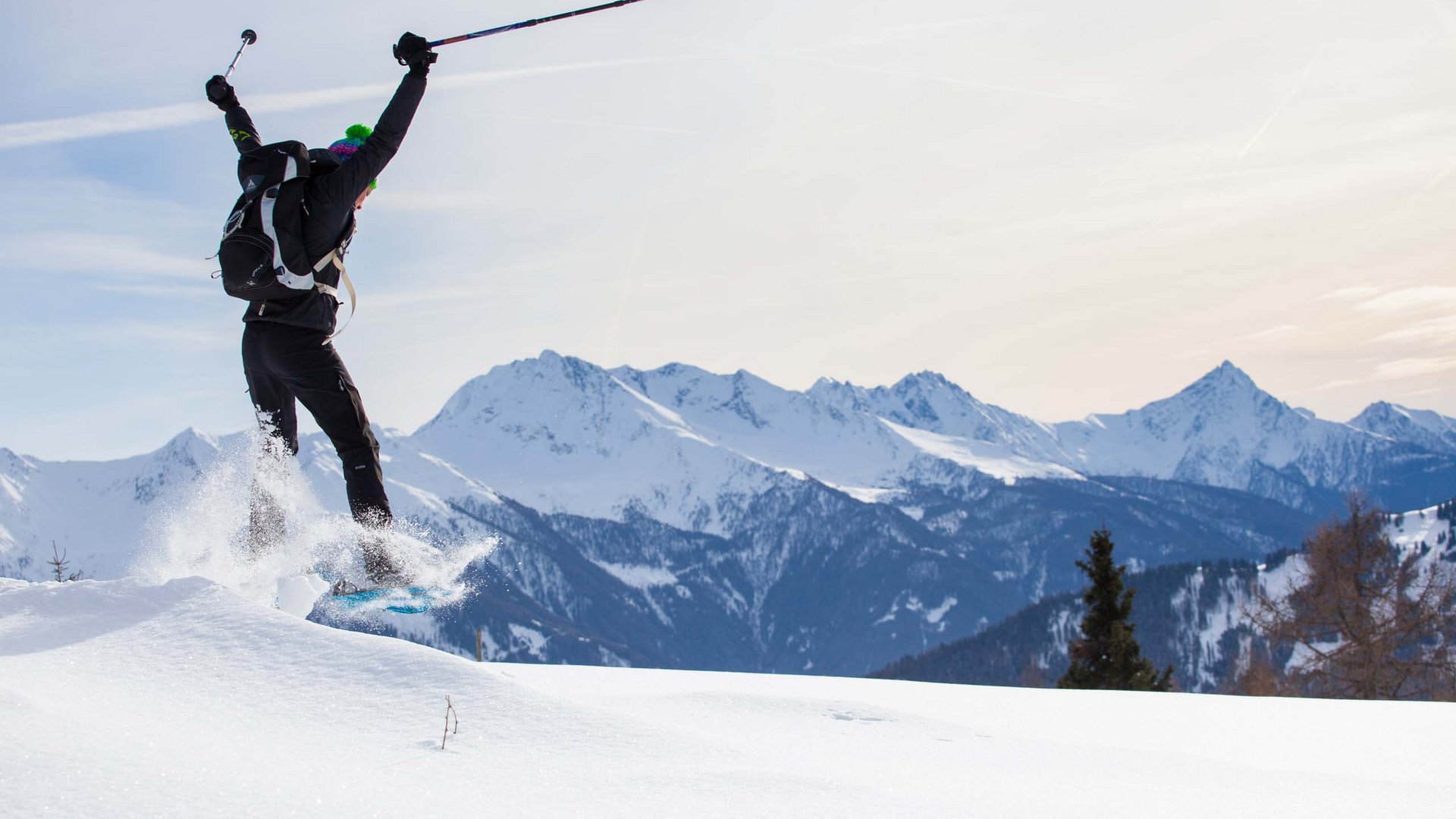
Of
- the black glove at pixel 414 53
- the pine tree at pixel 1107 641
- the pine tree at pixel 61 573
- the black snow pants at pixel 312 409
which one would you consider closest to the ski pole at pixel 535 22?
the black glove at pixel 414 53

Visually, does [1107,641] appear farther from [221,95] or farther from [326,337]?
[221,95]

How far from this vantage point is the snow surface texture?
351cm

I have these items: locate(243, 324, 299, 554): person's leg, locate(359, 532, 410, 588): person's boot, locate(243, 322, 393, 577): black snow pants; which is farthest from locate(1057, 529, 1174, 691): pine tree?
locate(243, 324, 299, 554): person's leg

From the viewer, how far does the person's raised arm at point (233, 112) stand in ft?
21.9

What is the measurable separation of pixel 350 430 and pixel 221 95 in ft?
7.38

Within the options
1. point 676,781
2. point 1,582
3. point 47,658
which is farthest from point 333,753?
point 1,582

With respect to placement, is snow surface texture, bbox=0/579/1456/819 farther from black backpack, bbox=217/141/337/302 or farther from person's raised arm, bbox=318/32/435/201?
person's raised arm, bbox=318/32/435/201

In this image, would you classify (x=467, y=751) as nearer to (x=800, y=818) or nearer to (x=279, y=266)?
(x=800, y=818)

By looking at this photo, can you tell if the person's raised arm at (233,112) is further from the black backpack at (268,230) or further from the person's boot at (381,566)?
the person's boot at (381,566)

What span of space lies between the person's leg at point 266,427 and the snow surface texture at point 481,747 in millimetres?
1462

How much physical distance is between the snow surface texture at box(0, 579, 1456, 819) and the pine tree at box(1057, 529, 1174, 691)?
2906 cm

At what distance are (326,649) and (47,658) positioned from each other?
1106mm

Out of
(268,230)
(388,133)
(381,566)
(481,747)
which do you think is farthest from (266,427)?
(481,747)

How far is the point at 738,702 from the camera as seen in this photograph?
6121 millimetres
